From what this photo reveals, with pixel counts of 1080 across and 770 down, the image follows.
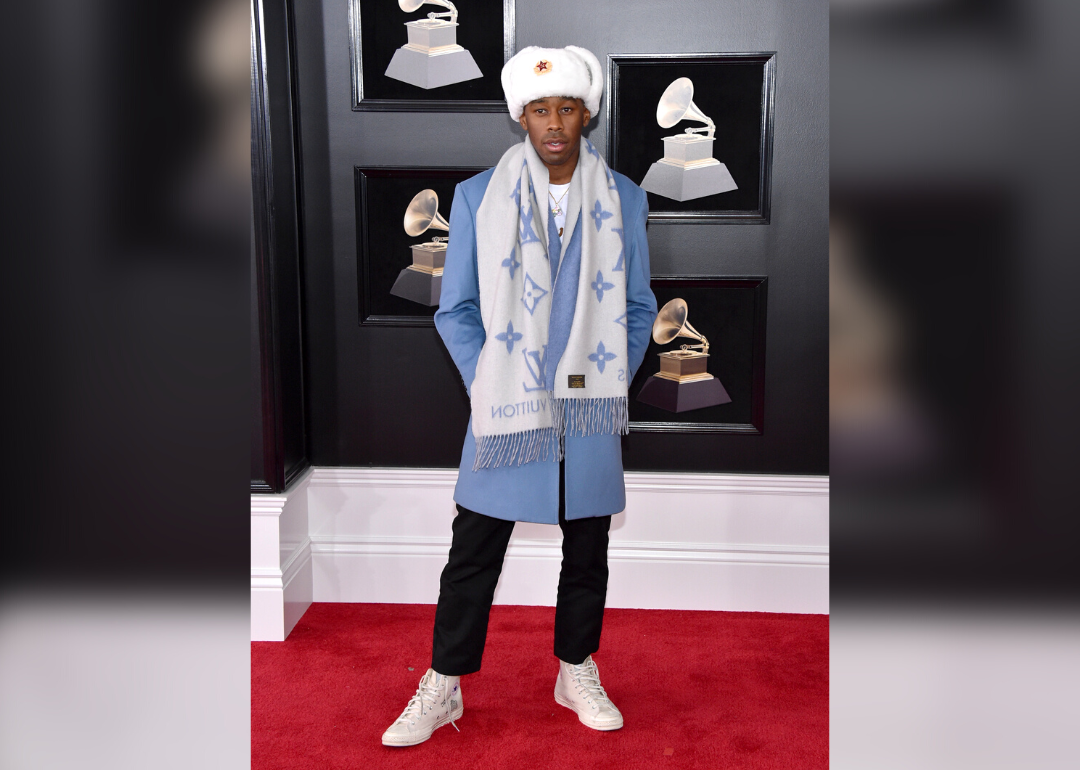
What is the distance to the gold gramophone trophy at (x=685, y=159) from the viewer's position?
259cm

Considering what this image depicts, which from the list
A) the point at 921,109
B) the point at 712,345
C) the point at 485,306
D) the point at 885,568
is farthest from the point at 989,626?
the point at 712,345

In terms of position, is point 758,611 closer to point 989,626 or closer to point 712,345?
point 712,345

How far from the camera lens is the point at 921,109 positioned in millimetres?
304

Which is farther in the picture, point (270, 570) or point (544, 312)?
point (270, 570)

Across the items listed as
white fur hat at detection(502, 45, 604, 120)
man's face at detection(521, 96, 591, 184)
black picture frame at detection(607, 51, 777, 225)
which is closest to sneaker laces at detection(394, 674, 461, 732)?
man's face at detection(521, 96, 591, 184)

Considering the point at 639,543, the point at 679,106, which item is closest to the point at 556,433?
the point at 639,543

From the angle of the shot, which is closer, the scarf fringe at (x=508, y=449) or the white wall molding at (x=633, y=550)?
the scarf fringe at (x=508, y=449)

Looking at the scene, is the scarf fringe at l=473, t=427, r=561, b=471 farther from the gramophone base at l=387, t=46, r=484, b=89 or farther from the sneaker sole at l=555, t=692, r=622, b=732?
the gramophone base at l=387, t=46, r=484, b=89

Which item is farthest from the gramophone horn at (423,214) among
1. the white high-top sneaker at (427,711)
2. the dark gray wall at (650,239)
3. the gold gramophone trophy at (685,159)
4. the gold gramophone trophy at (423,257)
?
the white high-top sneaker at (427,711)

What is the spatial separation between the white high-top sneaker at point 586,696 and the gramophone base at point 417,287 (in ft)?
4.00

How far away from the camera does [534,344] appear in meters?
1.94

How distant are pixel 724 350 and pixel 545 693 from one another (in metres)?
1.21

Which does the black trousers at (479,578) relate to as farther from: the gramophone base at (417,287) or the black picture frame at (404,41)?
the black picture frame at (404,41)

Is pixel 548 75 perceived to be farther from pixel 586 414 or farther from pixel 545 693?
pixel 545 693
